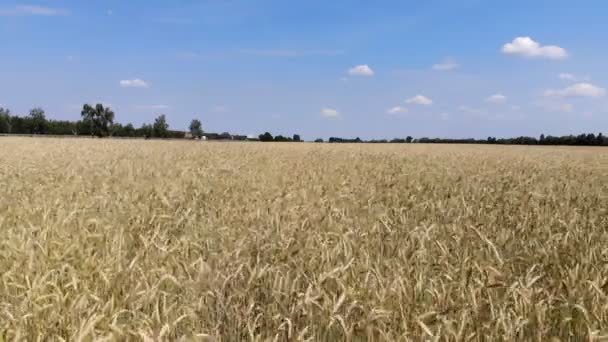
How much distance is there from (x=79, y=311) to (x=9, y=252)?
60.4 inches

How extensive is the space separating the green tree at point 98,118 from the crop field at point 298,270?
134 meters

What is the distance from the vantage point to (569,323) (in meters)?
2.39

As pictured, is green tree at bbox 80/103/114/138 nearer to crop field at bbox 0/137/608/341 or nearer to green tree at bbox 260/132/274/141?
green tree at bbox 260/132/274/141

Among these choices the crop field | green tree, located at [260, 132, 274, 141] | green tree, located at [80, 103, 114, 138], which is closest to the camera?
the crop field

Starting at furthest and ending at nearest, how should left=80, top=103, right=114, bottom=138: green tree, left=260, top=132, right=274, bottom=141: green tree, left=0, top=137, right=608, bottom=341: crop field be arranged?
left=80, top=103, right=114, bottom=138: green tree < left=260, top=132, right=274, bottom=141: green tree < left=0, top=137, right=608, bottom=341: crop field

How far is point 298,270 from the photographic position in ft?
9.79

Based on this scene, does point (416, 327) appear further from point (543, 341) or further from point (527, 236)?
point (527, 236)

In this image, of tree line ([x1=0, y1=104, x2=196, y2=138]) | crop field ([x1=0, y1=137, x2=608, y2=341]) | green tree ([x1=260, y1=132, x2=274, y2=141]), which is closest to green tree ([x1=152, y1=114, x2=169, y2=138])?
tree line ([x1=0, y1=104, x2=196, y2=138])

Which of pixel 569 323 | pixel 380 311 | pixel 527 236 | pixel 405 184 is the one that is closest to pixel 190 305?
pixel 380 311

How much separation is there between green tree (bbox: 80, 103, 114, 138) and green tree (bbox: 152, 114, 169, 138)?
60.5 feet

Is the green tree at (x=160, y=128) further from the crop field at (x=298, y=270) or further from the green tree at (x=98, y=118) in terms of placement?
the crop field at (x=298, y=270)

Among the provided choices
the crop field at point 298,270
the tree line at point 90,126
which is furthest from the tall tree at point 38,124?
the crop field at point 298,270

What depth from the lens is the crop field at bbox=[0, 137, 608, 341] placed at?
7.43ft

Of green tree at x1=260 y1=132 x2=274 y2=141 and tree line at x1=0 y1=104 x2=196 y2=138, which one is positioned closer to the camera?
green tree at x1=260 y1=132 x2=274 y2=141
